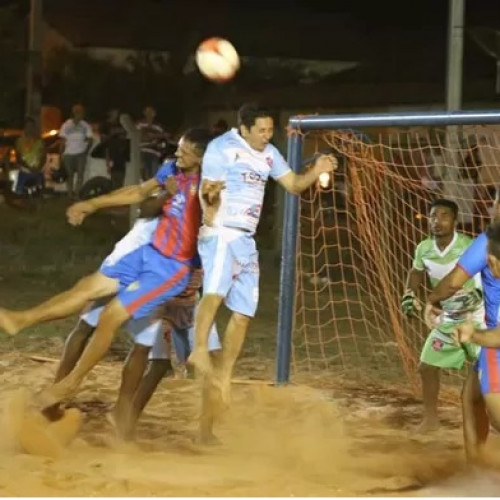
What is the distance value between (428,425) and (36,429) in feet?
9.12

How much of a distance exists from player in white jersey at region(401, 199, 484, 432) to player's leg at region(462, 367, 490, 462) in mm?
1330

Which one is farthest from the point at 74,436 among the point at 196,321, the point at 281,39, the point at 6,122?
the point at 281,39

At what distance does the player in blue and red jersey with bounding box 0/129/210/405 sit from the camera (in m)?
7.36

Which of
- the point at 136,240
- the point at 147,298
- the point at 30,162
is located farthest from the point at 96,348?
the point at 30,162

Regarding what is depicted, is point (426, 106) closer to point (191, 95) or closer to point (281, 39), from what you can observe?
point (191, 95)

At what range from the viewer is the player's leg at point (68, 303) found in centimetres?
743

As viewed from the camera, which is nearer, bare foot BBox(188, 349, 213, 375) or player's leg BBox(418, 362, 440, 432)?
bare foot BBox(188, 349, 213, 375)

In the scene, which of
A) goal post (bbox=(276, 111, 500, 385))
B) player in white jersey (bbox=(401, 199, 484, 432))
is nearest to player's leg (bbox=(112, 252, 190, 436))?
player in white jersey (bbox=(401, 199, 484, 432))

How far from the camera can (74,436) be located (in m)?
7.55

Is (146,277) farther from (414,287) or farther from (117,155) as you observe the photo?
(117,155)

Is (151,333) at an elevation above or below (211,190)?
below

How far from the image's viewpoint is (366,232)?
10523 millimetres

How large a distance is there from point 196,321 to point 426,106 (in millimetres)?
20166

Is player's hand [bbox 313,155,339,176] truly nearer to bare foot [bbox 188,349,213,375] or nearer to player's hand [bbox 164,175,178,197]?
player's hand [bbox 164,175,178,197]
